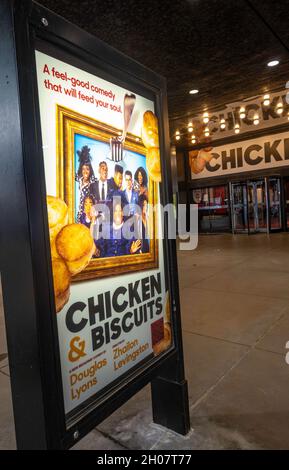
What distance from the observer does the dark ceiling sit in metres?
3.85

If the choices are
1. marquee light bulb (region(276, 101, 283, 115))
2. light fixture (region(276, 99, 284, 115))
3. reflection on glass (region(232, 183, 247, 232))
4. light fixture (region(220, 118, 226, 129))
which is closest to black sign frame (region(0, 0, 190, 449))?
light fixture (region(276, 99, 284, 115))

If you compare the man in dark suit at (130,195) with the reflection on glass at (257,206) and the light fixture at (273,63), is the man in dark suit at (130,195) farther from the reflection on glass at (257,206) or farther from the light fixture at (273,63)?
the reflection on glass at (257,206)

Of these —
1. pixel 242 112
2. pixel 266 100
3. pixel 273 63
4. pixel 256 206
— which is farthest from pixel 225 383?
pixel 256 206

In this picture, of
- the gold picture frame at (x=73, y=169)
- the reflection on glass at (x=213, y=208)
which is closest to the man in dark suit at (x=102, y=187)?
the gold picture frame at (x=73, y=169)

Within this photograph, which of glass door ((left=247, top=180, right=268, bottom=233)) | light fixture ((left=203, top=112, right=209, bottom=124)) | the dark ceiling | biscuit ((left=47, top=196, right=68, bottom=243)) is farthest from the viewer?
glass door ((left=247, top=180, right=268, bottom=233))

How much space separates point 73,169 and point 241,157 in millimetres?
13485

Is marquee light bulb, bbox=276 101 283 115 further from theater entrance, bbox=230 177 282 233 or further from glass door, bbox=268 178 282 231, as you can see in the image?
glass door, bbox=268 178 282 231

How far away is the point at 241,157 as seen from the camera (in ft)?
44.9

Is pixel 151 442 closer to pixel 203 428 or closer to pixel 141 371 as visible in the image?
pixel 203 428

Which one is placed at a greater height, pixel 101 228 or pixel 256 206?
pixel 256 206

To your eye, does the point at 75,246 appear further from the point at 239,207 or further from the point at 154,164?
the point at 239,207

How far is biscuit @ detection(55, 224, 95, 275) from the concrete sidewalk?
117 cm

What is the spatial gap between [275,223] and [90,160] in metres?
13.6

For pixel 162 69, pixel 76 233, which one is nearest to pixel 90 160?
pixel 76 233
